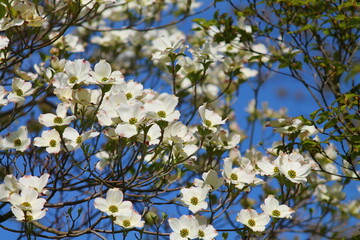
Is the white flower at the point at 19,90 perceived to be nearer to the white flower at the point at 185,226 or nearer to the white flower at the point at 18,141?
the white flower at the point at 18,141

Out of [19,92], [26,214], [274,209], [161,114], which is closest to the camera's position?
[26,214]

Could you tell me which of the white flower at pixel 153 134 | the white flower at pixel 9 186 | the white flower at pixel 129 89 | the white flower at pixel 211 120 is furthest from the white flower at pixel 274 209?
the white flower at pixel 9 186

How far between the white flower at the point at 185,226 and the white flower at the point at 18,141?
59 cm

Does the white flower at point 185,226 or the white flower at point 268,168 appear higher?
the white flower at point 268,168

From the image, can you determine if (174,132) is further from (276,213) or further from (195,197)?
(276,213)

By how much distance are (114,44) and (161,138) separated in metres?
2.59

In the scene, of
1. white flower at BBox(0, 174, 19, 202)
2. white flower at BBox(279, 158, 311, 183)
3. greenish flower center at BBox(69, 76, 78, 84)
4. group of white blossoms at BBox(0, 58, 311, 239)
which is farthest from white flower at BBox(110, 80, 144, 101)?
white flower at BBox(279, 158, 311, 183)

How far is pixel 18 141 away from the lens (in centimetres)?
193

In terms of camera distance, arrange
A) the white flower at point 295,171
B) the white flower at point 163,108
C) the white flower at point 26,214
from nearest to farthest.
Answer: the white flower at point 26,214
the white flower at point 163,108
the white flower at point 295,171

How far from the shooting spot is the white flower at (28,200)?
1700 millimetres

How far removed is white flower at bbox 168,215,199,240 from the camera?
1.76 m

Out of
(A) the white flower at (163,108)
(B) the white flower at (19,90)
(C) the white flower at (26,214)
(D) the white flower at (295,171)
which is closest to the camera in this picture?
(C) the white flower at (26,214)

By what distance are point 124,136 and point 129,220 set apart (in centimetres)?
27

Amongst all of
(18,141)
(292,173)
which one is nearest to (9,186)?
(18,141)
